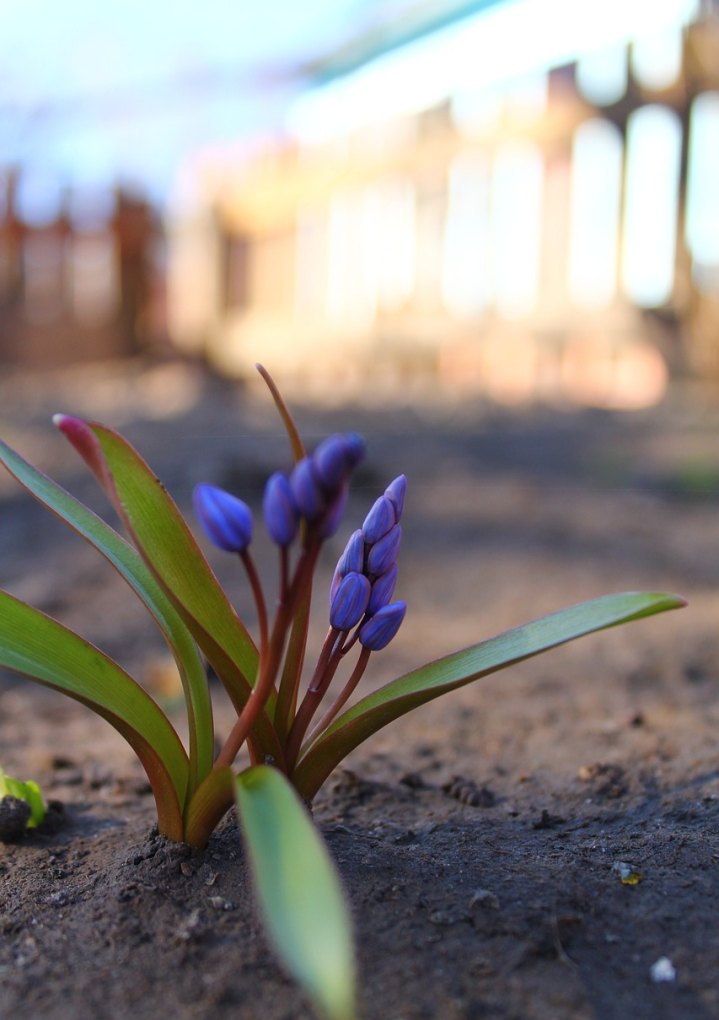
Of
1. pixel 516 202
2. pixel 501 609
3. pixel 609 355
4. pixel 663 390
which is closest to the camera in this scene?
pixel 501 609

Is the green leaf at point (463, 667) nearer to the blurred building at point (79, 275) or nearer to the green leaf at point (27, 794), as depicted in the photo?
the green leaf at point (27, 794)

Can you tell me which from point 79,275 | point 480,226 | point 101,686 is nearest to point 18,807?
point 101,686

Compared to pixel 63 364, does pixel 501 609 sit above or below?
below

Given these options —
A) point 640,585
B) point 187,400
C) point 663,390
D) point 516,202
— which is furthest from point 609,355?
point 640,585

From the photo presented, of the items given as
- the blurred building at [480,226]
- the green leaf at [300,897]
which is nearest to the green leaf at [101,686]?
the green leaf at [300,897]

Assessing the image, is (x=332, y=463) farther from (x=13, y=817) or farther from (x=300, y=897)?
(x=13, y=817)

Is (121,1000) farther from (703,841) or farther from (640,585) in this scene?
(640,585)

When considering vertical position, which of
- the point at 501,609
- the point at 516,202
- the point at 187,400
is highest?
the point at 516,202
